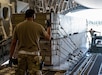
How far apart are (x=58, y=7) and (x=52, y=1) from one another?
103 cm

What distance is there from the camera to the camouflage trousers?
3.03m

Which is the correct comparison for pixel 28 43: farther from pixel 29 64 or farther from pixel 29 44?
pixel 29 64

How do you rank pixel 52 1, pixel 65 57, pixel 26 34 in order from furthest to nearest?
1. pixel 52 1
2. pixel 65 57
3. pixel 26 34

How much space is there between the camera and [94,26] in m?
19.0

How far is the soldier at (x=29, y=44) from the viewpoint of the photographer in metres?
3.00

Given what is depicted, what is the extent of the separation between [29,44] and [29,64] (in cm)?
30

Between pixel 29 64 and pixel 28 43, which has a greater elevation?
pixel 28 43

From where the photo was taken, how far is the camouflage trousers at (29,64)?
303 centimetres

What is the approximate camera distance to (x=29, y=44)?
9.84ft

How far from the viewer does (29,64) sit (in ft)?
9.95

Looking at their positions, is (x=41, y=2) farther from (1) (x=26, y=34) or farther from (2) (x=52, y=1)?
(1) (x=26, y=34)

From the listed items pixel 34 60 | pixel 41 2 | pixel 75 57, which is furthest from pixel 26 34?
pixel 41 2

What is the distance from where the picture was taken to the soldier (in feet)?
9.84

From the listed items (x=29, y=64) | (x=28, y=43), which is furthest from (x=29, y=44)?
(x=29, y=64)
